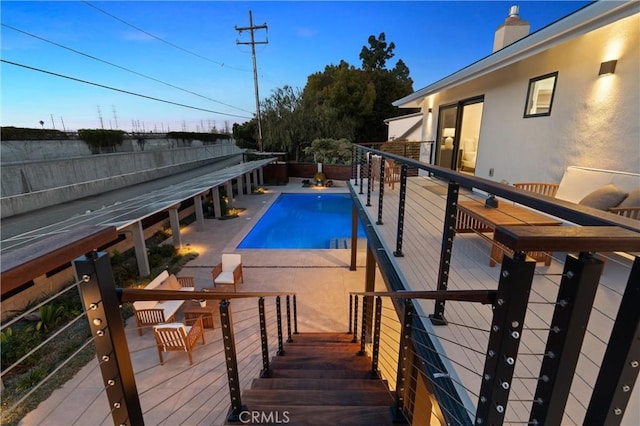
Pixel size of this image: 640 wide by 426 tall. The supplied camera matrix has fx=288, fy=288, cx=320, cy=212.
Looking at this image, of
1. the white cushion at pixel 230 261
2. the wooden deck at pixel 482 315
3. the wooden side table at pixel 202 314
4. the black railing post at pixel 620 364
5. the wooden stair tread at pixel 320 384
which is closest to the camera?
the black railing post at pixel 620 364

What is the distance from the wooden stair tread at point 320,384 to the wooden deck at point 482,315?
1152 millimetres

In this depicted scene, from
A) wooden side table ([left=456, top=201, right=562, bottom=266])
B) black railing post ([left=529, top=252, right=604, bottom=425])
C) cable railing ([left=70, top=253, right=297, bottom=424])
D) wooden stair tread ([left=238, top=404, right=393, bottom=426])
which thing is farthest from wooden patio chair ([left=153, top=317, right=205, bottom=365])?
black railing post ([left=529, top=252, right=604, bottom=425])

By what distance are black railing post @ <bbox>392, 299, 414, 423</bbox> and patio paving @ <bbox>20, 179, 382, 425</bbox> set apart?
1.44m

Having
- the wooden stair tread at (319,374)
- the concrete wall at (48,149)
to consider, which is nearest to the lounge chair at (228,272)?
the wooden stair tread at (319,374)

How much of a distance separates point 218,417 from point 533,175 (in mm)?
5702

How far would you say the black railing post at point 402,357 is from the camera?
189 centimetres

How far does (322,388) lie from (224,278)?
12.8ft

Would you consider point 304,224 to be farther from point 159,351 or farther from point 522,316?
point 522,316

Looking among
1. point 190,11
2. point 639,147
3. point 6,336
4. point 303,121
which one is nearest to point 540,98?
point 639,147

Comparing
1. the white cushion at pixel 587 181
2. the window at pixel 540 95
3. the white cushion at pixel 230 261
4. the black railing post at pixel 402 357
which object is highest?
the window at pixel 540 95

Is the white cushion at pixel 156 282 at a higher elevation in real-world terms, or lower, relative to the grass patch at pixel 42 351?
higher

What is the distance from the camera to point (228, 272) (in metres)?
6.34

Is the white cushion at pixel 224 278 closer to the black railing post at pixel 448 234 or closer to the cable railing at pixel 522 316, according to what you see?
the cable railing at pixel 522 316

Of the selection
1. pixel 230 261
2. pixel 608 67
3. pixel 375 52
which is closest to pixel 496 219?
pixel 608 67
